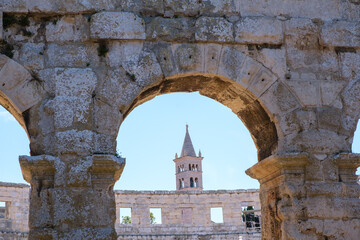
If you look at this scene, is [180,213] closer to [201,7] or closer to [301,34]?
[301,34]

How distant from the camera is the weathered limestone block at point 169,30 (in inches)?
260

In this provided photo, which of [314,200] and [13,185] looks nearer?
[314,200]

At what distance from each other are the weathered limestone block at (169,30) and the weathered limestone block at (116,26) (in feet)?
0.42

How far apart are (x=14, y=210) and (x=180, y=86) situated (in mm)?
15440

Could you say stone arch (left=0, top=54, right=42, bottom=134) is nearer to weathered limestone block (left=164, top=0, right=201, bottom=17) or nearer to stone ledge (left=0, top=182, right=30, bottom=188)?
weathered limestone block (left=164, top=0, right=201, bottom=17)

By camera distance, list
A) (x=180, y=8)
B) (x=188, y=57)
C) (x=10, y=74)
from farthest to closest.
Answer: (x=180, y=8) → (x=188, y=57) → (x=10, y=74)

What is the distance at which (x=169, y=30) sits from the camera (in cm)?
664

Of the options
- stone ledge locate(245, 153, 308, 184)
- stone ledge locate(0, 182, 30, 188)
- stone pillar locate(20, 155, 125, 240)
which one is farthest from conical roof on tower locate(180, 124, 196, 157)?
stone pillar locate(20, 155, 125, 240)

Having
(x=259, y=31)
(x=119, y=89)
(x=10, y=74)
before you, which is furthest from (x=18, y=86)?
(x=259, y=31)

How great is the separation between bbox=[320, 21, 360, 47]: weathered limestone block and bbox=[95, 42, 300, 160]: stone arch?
0.91 meters

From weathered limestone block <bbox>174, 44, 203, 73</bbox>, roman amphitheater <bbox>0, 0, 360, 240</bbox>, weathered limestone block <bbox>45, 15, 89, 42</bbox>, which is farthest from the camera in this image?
weathered limestone block <bbox>174, 44, 203, 73</bbox>

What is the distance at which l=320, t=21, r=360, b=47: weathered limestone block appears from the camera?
696cm

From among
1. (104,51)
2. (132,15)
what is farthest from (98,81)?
(132,15)

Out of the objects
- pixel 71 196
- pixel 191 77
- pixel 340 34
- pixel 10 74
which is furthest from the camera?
pixel 340 34
